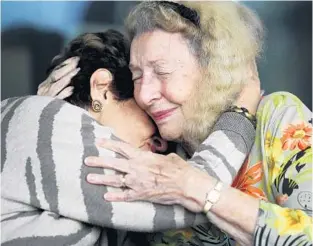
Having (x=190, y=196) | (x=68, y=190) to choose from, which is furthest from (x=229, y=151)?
(x=68, y=190)

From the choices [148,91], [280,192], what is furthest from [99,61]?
[280,192]

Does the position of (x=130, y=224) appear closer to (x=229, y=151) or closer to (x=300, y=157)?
(x=229, y=151)

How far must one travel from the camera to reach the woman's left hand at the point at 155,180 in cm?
146

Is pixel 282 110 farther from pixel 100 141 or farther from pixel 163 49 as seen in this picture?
pixel 100 141

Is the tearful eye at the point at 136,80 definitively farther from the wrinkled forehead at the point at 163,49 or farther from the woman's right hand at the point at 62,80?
the woman's right hand at the point at 62,80

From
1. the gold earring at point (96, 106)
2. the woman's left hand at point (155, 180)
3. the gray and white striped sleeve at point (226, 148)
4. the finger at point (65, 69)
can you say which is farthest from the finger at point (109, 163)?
the finger at point (65, 69)

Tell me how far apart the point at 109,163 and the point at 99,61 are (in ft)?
1.40

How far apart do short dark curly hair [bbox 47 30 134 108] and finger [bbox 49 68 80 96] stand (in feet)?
0.03

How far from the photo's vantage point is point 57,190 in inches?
56.9

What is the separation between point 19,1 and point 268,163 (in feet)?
4.81

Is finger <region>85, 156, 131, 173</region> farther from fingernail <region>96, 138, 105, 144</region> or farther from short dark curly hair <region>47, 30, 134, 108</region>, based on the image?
short dark curly hair <region>47, 30, 134, 108</region>

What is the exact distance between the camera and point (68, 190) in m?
1.45

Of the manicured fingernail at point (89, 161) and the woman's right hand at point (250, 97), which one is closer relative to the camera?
the manicured fingernail at point (89, 161)

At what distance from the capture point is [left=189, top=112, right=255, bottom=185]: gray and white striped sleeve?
1544mm
